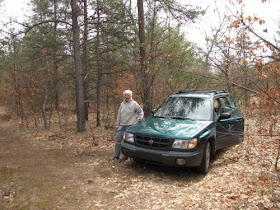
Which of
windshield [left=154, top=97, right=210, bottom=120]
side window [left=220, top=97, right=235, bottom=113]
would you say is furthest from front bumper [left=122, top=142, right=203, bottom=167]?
side window [left=220, top=97, right=235, bottom=113]

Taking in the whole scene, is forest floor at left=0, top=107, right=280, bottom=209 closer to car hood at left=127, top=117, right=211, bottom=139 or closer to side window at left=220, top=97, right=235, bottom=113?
car hood at left=127, top=117, right=211, bottom=139

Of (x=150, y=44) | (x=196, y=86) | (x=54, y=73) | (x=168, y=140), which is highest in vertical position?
(x=150, y=44)

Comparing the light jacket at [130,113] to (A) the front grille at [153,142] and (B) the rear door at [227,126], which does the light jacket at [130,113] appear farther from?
(B) the rear door at [227,126]

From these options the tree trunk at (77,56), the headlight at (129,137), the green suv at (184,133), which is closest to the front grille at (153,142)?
the green suv at (184,133)

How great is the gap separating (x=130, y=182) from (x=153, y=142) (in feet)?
3.19

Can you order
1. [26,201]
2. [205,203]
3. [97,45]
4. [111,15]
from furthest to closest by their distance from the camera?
[97,45]
[111,15]
[26,201]
[205,203]

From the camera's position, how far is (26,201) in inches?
163

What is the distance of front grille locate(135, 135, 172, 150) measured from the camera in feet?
16.0

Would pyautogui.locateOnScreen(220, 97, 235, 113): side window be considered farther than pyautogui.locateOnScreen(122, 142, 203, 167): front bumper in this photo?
Yes

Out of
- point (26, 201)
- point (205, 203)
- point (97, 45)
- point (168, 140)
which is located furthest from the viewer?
point (97, 45)

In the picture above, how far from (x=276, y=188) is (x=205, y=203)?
147 centimetres

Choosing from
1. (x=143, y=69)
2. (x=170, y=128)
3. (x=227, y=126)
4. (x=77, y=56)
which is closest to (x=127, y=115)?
(x=170, y=128)

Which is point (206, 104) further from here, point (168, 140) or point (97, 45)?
point (97, 45)

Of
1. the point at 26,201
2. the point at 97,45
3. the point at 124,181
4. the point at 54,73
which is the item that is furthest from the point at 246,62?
the point at 54,73
